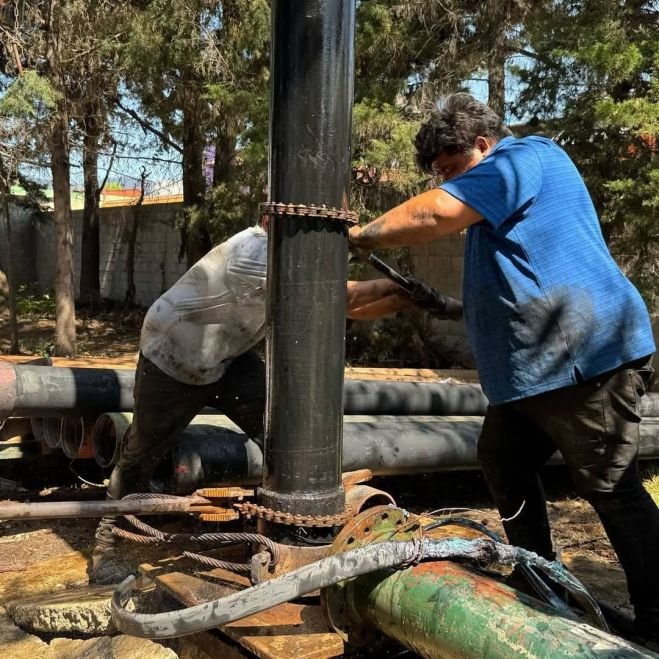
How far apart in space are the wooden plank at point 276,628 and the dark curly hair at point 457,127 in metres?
1.55

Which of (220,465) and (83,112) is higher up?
(83,112)

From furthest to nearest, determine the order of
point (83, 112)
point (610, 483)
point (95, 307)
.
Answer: point (95, 307)
point (83, 112)
point (610, 483)

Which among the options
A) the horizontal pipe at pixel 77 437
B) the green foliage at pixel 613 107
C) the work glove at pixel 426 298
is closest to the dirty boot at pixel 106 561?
the horizontal pipe at pixel 77 437

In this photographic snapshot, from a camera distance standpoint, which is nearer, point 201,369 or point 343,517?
point 343,517

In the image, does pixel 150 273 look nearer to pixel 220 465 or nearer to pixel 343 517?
pixel 220 465

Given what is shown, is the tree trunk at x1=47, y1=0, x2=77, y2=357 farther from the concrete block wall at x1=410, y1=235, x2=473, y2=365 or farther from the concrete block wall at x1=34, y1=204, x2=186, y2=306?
the concrete block wall at x1=34, y1=204, x2=186, y2=306

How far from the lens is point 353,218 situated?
2268 mm

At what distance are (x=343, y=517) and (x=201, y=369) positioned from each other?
1471 millimetres

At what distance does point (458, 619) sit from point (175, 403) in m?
2.13

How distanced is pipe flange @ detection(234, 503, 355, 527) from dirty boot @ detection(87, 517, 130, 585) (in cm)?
196

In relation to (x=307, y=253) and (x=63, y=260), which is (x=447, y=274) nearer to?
(x=63, y=260)

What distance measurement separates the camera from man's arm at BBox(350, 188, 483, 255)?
89.4 inches

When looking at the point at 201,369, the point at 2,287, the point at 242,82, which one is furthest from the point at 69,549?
the point at 2,287

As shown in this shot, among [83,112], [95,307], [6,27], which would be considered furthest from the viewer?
[95,307]
